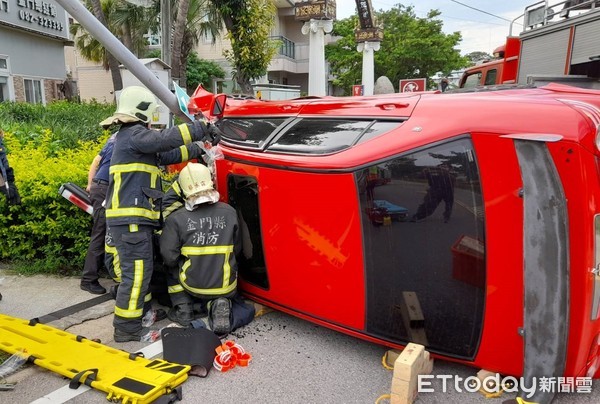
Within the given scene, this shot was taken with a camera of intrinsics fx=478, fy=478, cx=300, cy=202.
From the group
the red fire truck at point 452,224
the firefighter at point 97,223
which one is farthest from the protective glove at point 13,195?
the red fire truck at point 452,224

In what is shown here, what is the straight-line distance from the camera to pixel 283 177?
2918 mm

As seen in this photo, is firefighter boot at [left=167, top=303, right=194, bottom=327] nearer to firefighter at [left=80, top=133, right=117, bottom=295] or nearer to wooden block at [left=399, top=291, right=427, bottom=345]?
firefighter at [left=80, top=133, right=117, bottom=295]

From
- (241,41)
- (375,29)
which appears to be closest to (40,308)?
(241,41)

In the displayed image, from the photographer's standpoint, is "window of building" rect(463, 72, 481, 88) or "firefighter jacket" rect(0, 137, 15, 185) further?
"window of building" rect(463, 72, 481, 88)

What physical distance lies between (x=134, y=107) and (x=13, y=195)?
161 centimetres

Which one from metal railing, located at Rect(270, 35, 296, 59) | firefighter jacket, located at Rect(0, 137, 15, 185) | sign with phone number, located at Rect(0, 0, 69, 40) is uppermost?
metal railing, located at Rect(270, 35, 296, 59)

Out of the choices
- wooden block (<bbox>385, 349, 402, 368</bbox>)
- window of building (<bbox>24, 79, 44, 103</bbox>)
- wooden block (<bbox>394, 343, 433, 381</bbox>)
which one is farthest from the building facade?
wooden block (<bbox>394, 343, 433, 381</bbox>)

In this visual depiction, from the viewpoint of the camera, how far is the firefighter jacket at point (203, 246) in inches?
128

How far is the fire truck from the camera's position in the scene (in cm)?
605

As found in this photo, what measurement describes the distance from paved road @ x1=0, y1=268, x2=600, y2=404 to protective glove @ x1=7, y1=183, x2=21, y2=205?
50.3 inches

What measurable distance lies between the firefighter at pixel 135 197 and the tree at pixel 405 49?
27.3 meters

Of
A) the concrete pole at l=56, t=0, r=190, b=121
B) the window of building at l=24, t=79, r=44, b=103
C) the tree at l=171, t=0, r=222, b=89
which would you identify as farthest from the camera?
the window of building at l=24, t=79, r=44, b=103

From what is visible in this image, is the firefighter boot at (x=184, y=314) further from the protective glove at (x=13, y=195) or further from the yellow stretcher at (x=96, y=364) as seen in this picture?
the protective glove at (x=13, y=195)

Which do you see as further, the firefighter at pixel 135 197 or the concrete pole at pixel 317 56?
the concrete pole at pixel 317 56
